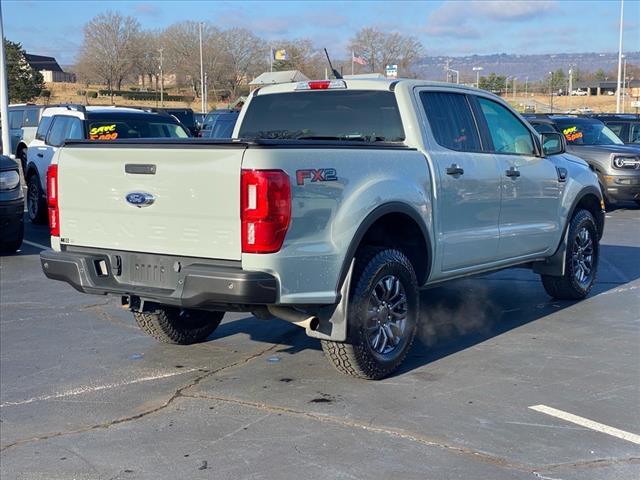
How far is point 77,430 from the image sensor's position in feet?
15.0

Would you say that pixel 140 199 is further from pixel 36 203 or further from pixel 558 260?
pixel 36 203

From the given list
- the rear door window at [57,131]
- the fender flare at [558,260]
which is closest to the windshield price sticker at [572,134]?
the fender flare at [558,260]

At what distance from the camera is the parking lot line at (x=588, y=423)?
4404mm

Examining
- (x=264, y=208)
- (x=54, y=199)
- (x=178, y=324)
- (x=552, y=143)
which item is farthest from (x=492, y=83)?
(x=264, y=208)

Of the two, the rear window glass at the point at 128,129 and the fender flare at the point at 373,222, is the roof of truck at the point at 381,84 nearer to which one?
the fender flare at the point at 373,222

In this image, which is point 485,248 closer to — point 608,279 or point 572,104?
point 608,279

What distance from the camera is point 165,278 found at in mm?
4805

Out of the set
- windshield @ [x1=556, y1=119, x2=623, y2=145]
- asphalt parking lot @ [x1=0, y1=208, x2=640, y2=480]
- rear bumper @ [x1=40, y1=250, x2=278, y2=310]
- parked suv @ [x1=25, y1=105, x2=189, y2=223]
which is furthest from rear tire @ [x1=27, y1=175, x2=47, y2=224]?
windshield @ [x1=556, y1=119, x2=623, y2=145]

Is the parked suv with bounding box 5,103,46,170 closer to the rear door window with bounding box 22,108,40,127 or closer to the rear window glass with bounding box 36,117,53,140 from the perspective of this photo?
the rear door window with bounding box 22,108,40,127

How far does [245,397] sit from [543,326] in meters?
3.01

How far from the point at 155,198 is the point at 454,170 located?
2.30m

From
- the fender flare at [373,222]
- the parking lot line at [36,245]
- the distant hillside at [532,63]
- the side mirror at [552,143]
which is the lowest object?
the parking lot line at [36,245]

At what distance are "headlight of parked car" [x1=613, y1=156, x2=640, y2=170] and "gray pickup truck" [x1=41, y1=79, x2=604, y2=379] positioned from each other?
29.1 feet

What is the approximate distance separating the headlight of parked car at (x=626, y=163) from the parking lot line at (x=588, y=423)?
11308mm
